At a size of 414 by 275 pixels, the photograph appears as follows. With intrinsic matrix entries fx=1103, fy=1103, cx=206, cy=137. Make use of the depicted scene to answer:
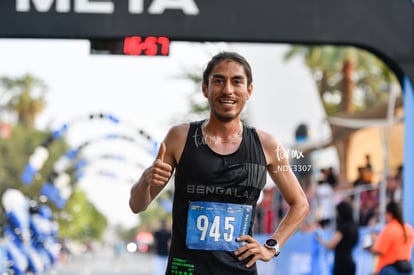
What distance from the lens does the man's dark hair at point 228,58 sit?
4301 millimetres

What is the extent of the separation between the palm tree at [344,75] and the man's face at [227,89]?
2097 centimetres

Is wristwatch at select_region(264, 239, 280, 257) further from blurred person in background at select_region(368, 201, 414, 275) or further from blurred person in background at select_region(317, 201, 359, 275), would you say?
blurred person in background at select_region(317, 201, 359, 275)

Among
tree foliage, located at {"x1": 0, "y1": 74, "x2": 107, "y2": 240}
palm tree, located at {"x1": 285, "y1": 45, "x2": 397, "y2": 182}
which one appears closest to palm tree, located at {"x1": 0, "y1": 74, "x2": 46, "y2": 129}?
tree foliage, located at {"x1": 0, "y1": 74, "x2": 107, "y2": 240}

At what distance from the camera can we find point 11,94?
188ft

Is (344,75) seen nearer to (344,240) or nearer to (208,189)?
(344,240)

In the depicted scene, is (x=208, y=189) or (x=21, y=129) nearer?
(x=208, y=189)

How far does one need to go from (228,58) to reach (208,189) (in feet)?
1.69

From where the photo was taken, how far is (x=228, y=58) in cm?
430

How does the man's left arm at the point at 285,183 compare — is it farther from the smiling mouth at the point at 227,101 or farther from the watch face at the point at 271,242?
the smiling mouth at the point at 227,101

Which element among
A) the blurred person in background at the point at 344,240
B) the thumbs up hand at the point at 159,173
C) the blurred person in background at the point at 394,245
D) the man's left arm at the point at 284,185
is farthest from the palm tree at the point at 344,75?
the thumbs up hand at the point at 159,173

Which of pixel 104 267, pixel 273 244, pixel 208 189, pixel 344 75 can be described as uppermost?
pixel 344 75

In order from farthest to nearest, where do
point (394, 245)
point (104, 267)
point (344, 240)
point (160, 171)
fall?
point (104, 267)
point (344, 240)
point (394, 245)
point (160, 171)

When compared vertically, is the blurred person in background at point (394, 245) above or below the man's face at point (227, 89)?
below

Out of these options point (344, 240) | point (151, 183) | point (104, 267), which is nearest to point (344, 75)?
point (104, 267)
